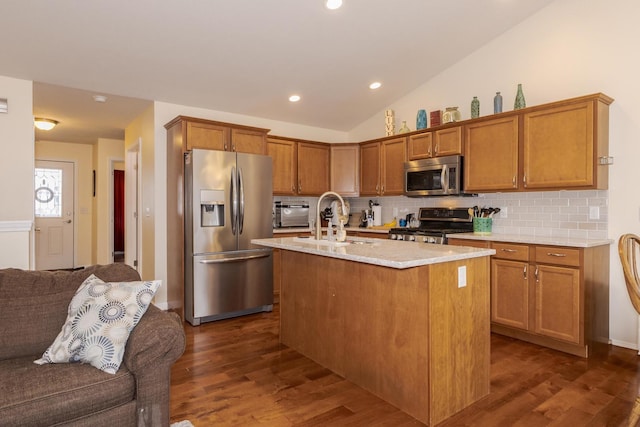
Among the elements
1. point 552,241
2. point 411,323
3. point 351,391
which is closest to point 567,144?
point 552,241

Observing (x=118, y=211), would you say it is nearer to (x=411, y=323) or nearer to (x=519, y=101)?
(x=519, y=101)

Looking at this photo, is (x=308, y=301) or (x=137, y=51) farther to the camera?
(x=137, y=51)

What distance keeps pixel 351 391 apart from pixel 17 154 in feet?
12.8

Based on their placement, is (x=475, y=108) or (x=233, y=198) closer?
(x=233, y=198)

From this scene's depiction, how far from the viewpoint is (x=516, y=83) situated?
4055 mm

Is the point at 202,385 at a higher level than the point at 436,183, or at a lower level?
lower

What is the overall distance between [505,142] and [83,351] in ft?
12.5

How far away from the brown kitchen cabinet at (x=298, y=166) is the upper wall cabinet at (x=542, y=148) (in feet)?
6.80

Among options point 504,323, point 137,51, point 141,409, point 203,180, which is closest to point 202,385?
point 141,409

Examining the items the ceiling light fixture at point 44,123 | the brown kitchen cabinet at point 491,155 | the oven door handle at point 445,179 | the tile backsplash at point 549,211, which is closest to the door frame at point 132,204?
the ceiling light fixture at point 44,123

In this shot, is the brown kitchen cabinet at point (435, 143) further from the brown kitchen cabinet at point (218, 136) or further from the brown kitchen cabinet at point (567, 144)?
the brown kitchen cabinet at point (218, 136)

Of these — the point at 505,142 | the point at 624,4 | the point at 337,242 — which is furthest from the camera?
the point at 505,142

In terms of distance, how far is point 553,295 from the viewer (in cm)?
321

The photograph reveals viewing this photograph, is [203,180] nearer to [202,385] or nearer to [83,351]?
[202,385]
